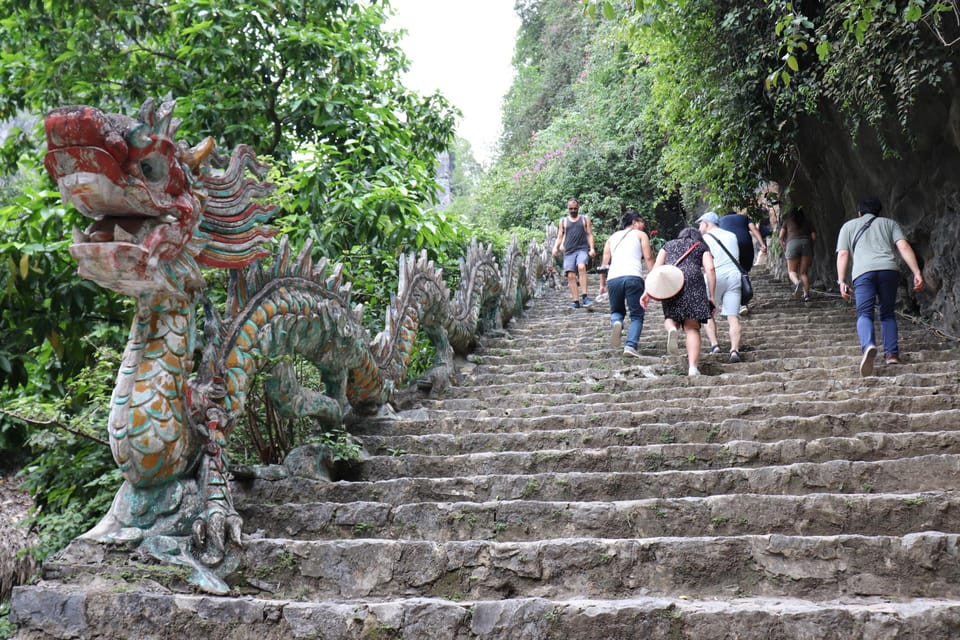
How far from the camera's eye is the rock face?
278 inches

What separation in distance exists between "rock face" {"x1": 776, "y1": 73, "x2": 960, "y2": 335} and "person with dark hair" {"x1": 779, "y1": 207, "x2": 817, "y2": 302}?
0.37 meters

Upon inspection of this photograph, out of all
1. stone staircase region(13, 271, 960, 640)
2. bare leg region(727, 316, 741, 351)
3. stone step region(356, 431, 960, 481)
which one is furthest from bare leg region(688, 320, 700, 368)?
stone step region(356, 431, 960, 481)

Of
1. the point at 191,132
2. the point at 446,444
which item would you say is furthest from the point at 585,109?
the point at 446,444

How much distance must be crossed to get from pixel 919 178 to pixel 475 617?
23.2 feet

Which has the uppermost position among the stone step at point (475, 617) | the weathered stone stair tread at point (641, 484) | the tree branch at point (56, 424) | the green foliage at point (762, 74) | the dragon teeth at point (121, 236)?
the green foliage at point (762, 74)

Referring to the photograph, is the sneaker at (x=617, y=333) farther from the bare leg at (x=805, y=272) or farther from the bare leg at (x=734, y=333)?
the bare leg at (x=805, y=272)

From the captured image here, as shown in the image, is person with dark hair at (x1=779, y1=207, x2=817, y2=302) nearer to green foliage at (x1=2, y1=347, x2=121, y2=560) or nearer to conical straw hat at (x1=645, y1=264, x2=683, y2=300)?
conical straw hat at (x1=645, y1=264, x2=683, y2=300)

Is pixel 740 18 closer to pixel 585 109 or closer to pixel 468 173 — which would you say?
pixel 585 109

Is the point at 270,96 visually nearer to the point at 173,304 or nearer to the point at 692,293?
the point at 692,293

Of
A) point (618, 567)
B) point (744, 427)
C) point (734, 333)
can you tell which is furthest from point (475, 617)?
point (734, 333)

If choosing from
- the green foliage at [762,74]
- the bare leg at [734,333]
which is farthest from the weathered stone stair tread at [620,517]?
the bare leg at [734,333]

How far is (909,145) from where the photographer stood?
7.61 m

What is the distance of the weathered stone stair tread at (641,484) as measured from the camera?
12.4 feet

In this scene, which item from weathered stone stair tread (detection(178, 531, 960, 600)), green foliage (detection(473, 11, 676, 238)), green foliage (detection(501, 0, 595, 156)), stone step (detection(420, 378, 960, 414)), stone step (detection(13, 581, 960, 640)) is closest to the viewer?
stone step (detection(13, 581, 960, 640))
